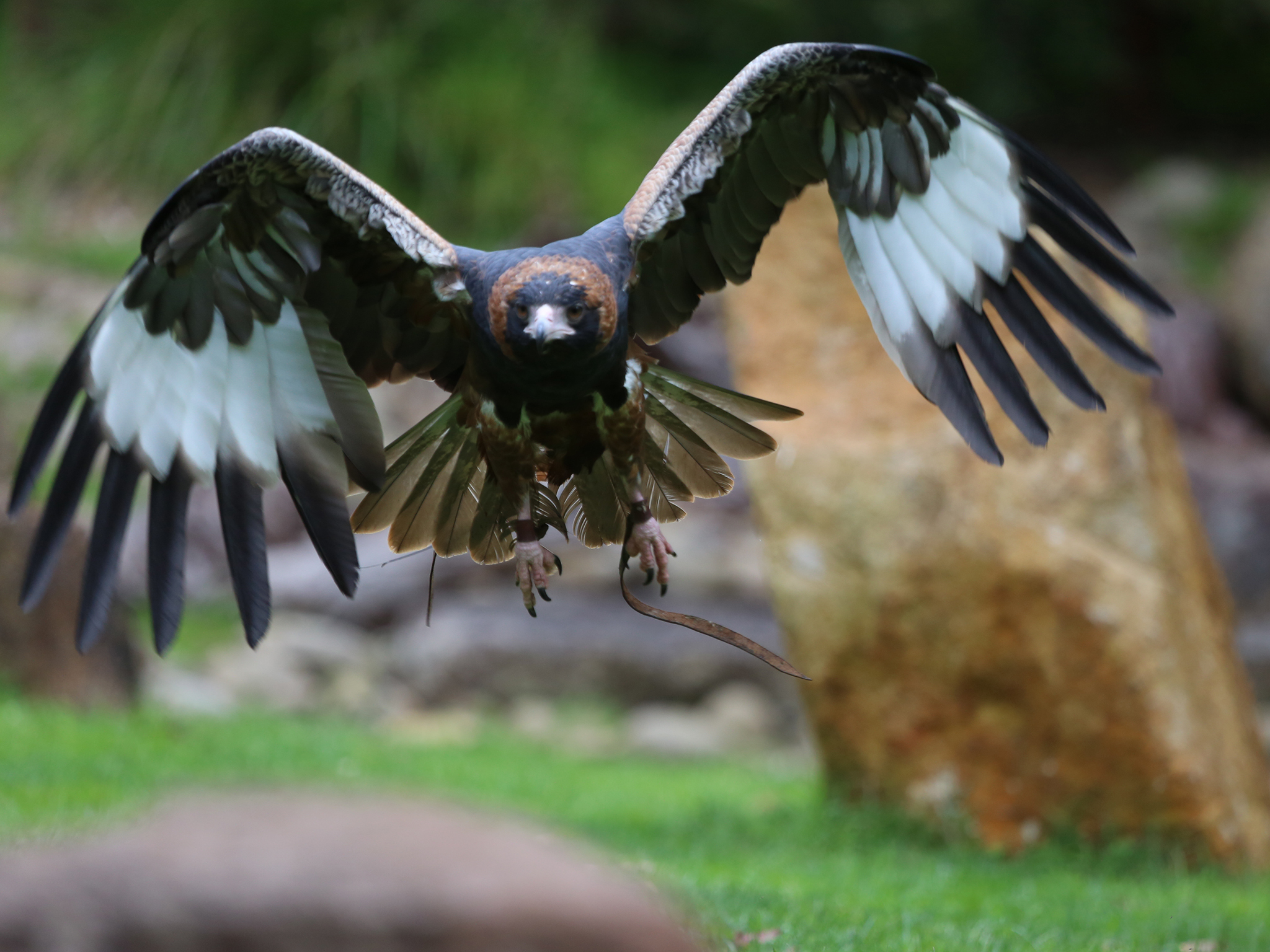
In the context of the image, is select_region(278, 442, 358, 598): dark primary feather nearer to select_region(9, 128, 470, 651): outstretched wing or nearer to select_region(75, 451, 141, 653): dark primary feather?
select_region(9, 128, 470, 651): outstretched wing

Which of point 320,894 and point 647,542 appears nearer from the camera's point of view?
point 320,894

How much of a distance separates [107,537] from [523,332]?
1.52m

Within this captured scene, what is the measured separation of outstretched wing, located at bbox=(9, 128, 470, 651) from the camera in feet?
12.8

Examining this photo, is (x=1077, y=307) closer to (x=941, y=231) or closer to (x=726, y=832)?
(x=941, y=231)

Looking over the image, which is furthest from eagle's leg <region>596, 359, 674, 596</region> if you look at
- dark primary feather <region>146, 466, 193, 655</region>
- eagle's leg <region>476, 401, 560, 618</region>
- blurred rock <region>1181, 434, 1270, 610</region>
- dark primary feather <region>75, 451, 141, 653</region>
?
blurred rock <region>1181, 434, 1270, 610</region>

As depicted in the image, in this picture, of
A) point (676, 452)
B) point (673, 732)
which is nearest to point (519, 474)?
point (676, 452)

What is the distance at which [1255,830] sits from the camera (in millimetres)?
5559

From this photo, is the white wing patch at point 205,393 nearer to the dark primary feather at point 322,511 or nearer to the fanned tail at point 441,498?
the dark primary feather at point 322,511

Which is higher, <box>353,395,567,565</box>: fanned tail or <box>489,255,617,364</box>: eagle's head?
<box>489,255,617,364</box>: eagle's head

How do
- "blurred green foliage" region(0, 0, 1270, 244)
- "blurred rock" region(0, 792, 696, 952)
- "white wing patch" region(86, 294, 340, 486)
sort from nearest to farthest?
"blurred rock" region(0, 792, 696, 952) → "white wing patch" region(86, 294, 340, 486) → "blurred green foliage" region(0, 0, 1270, 244)

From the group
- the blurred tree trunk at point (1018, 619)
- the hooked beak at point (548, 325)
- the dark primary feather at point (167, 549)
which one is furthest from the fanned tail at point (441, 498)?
the blurred tree trunk at point (1018, 619)

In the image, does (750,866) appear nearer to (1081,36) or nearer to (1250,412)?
(1250,412)

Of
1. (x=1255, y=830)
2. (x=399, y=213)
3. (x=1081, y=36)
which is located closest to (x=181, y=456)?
(x=399, y=213)

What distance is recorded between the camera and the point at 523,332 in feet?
11.9
